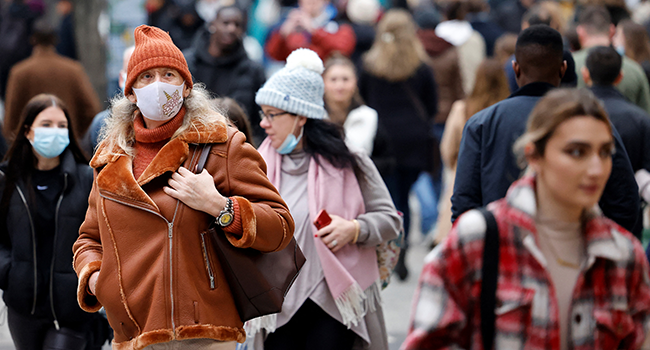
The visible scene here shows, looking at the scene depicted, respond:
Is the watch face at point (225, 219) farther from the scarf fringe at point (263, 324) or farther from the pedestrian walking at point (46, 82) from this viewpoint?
the pedestrian walking at point (46, 82)

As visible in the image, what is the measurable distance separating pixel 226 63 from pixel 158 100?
401 centimetres

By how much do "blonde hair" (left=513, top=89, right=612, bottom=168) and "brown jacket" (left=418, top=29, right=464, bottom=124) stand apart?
700 centimetres

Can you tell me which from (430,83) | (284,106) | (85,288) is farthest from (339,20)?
Answer: (85,288)

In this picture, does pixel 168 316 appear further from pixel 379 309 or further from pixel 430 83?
pixel 430 83

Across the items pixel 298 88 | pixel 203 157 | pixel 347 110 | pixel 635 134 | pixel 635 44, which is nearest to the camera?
pixel 203 157

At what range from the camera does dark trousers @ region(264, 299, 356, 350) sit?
14.0 ft

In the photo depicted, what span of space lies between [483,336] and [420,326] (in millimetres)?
190

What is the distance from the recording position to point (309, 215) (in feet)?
14.4

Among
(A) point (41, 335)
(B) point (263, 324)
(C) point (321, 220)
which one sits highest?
(C) point (321, 220)

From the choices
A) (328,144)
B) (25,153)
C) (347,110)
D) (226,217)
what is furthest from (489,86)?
(226,217)

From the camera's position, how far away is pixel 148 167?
331cm

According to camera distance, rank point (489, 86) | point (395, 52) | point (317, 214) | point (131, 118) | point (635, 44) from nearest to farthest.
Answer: point (131, 118) → point (317, 214) → point (489, 86) → point (635, 44) → point (395, 52)

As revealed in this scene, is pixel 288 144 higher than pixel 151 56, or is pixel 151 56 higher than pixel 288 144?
pixel 151 56

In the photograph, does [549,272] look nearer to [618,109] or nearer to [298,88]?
[298,88]
